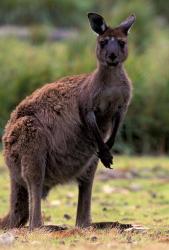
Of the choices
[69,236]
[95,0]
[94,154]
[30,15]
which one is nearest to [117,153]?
[94,154]

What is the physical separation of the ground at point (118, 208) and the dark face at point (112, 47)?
1.22 metres

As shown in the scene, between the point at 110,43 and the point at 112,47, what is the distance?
42mm

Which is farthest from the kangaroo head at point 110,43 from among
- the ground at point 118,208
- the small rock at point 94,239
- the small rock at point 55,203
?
the small rock at point 55,203

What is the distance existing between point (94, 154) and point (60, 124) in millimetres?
397

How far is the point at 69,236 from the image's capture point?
21.2 feet

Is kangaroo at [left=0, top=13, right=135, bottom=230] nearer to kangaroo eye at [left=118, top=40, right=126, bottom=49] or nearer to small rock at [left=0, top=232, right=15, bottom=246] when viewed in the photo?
kangaroo eye at [left=118, top=40, right=126, bottom=49]

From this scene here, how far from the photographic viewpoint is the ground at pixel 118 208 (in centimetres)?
609

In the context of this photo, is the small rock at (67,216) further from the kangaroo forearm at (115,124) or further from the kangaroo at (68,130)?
the kangaroo forearm at (115,124)

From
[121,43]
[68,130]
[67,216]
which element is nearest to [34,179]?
[68,130]

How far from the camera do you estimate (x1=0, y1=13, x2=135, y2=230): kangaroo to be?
7241mm

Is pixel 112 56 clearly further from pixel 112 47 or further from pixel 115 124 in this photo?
pixel 115 124

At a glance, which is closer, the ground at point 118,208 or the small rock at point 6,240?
the small rock at point 6,240

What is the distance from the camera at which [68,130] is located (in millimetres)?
7465

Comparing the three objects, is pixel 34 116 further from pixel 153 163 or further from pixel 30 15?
pixel 30 15
